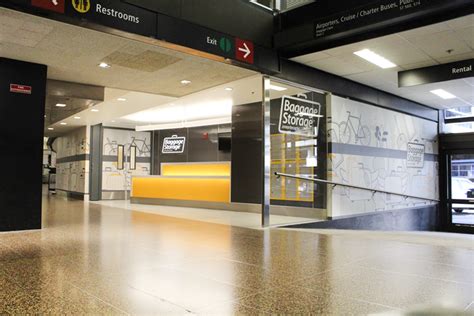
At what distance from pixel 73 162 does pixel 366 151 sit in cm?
1237

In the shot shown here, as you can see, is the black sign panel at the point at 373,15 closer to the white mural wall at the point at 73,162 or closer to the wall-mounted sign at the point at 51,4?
the wall-mounted sign at the point at 51,4

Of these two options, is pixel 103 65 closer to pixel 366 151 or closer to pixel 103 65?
pixel 103 65

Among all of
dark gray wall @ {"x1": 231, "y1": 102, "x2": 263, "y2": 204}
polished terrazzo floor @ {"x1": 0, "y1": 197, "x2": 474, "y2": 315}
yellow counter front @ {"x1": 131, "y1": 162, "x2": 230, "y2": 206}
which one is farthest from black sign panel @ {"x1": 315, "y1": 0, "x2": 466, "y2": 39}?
yellow counter front @ {"x1": 131, "y1": 162, "x2": 230, "y2": 206}

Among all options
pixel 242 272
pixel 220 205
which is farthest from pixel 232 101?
pixel 242 272

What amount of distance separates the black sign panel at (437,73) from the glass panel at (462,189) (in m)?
5.40

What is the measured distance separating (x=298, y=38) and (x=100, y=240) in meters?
4.26

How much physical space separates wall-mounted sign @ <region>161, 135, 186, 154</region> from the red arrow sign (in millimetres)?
9067

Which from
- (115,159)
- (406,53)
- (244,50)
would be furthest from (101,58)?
(115,159)

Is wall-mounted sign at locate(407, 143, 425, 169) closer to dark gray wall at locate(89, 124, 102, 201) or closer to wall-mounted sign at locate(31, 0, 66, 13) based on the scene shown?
wall-mounted sign at locate(31, 0, 66, 13)

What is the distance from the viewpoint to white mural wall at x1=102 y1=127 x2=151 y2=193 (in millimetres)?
15289

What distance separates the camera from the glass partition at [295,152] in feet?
23.8

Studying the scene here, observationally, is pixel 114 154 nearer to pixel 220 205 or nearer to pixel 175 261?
pixel 220 205

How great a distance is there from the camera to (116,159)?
1562cm

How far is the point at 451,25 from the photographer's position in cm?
543
